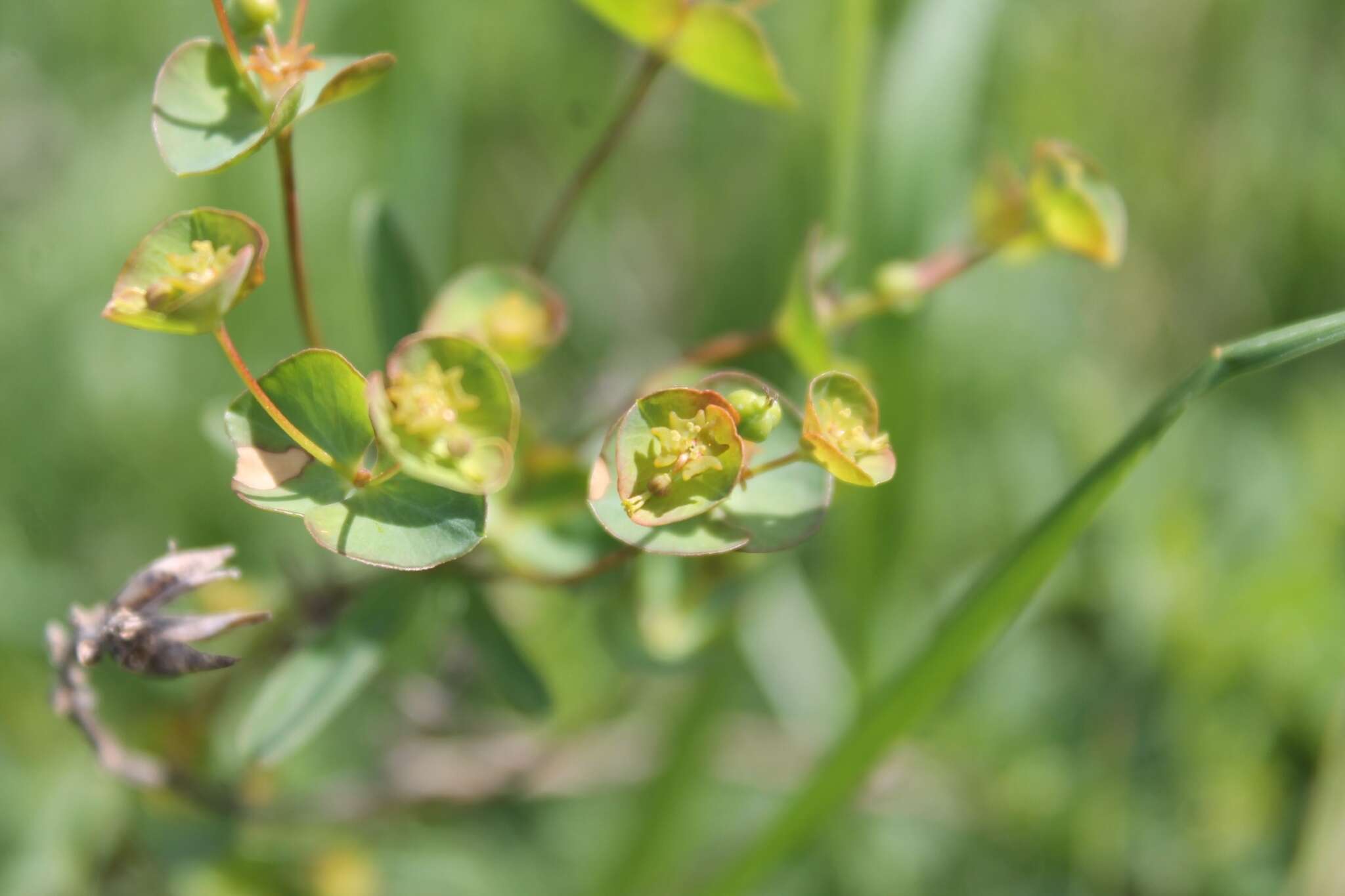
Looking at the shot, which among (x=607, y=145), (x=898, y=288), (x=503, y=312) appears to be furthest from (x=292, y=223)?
(x=898, y=288)

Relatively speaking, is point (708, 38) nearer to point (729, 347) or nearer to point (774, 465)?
point (729, 347)

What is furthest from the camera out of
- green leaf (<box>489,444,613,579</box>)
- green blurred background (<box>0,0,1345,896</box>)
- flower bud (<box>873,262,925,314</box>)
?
green blurred background (<box>0,0,1345,896</box>)

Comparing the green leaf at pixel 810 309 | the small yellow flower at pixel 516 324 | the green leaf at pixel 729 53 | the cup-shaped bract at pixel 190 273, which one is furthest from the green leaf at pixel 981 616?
the cup-shaped bract at pixel 190 273

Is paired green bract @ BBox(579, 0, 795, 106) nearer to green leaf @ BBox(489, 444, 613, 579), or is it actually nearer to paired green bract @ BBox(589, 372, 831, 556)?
paired green bract @ BBox(589, 372, 831, 556)

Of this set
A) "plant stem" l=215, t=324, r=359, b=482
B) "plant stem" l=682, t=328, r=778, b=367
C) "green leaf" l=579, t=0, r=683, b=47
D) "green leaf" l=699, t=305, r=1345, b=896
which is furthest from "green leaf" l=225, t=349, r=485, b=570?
"green leaf" l=699, t=305, r=1345, b=896

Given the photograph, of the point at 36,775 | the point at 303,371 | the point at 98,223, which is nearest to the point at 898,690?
the point at 303,371

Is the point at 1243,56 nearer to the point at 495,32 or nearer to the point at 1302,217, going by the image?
the point at 1302,217

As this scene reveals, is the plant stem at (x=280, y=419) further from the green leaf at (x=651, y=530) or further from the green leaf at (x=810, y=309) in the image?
the green leaf at (x=810, y=309)
